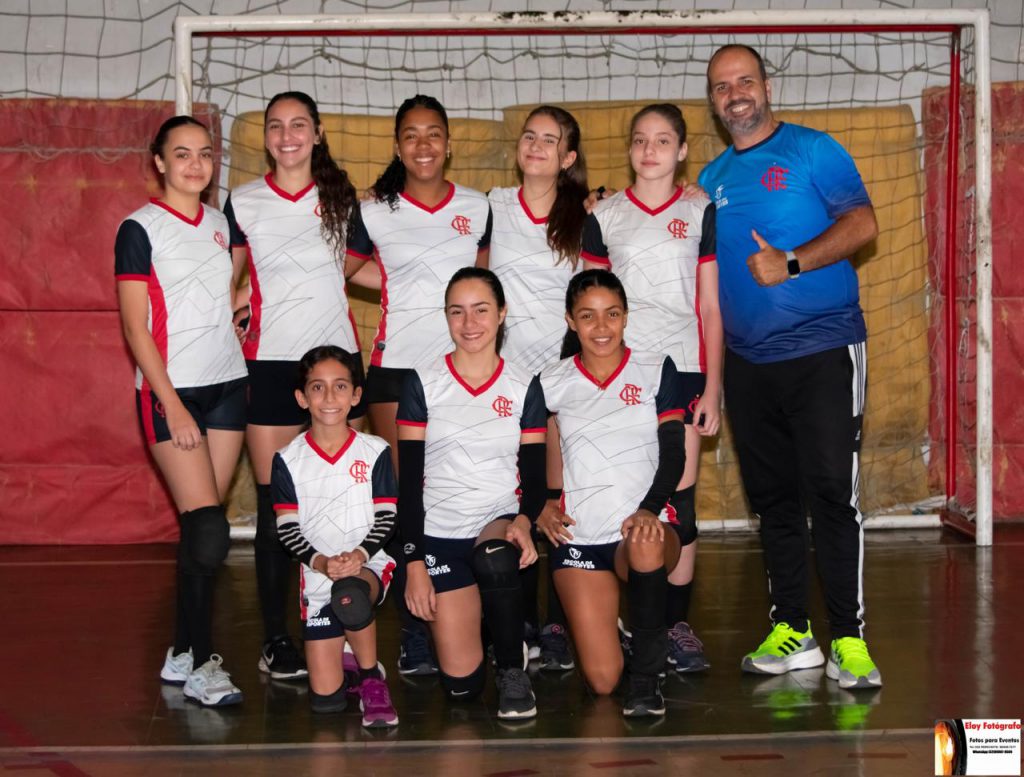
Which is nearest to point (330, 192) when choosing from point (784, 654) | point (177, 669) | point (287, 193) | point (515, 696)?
point (287, 193)

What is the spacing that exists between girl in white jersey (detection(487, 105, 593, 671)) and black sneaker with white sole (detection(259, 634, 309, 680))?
75cm

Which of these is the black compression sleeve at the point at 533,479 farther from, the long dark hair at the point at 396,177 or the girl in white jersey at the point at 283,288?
the long dark hair at the point at 396,177

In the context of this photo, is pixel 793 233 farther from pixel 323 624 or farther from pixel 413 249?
pixel 323 624

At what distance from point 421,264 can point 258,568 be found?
1095mm

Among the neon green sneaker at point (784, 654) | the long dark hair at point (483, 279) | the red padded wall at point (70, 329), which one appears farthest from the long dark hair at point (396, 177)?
the red padded wall at point (70, 329)

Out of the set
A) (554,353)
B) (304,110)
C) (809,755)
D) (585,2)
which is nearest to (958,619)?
(809,755)

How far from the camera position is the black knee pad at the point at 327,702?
3732mm

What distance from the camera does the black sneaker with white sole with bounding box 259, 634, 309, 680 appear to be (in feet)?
13.3

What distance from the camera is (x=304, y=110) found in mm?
4031

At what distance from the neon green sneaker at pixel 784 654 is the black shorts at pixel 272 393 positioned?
5.32 ft

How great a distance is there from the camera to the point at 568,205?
13.6ft

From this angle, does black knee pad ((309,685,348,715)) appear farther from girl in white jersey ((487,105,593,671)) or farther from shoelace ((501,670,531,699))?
girl in white jersey ((487,105,593,671))

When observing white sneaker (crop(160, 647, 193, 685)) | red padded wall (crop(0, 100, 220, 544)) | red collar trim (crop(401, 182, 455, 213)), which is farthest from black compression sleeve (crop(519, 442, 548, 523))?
red padded wall (crop(0, 100, 220, 544))

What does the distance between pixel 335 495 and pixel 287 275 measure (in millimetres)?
740
